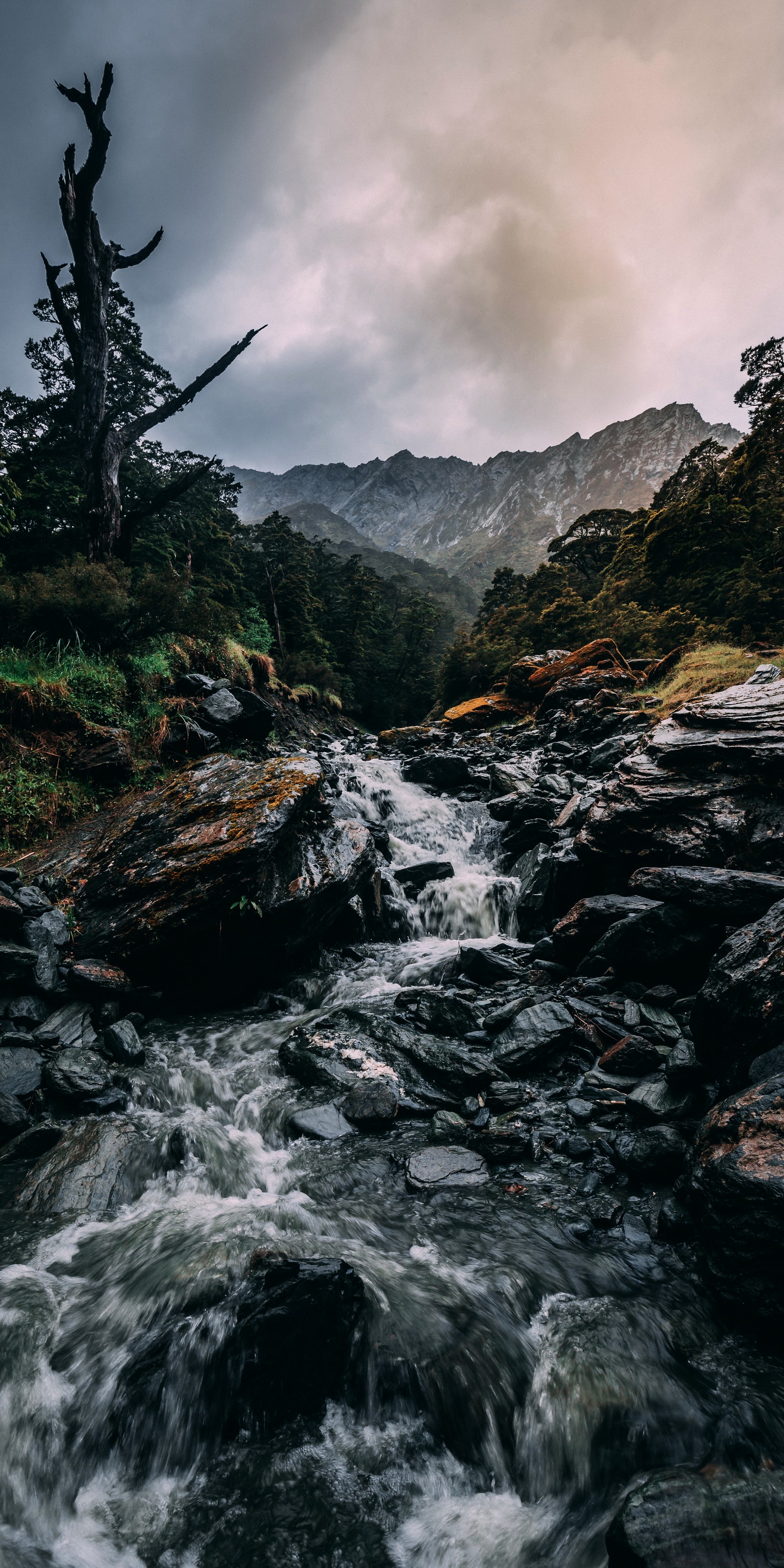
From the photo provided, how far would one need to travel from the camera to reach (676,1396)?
8.16 ft

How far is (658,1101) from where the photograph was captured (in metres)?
4.02

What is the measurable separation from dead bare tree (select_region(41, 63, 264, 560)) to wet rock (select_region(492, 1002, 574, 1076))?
13264 mm

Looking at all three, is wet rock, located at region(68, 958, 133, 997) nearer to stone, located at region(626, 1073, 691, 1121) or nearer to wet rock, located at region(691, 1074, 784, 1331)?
stone, located at region(626, 1073, 691, 1121)

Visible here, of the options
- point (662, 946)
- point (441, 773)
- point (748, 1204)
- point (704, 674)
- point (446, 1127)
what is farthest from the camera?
point (704, 674)

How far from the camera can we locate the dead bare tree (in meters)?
12.2

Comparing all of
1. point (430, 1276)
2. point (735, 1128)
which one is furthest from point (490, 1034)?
point (735, 1128)

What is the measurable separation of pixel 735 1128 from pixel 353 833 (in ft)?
21.1

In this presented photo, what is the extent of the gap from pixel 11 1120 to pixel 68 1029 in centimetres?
114

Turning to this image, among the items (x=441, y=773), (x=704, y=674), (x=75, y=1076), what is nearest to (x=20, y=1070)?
(x=75, y=1076)

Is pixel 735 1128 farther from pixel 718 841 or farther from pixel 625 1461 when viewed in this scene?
pixel 718 841

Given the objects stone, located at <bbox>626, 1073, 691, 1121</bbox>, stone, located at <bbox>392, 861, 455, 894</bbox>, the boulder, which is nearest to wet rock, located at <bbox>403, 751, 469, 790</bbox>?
stone, located at <bbox>392, 861, 455, 894</bbox>

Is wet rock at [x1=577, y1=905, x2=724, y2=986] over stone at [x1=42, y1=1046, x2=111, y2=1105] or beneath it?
beneath

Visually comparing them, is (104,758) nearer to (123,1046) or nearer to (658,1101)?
(123,1046)

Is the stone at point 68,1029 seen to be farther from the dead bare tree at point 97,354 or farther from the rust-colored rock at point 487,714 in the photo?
the rust-colored rock at point 487,714
